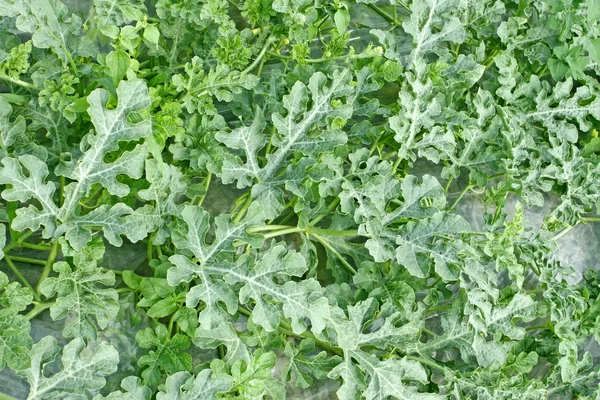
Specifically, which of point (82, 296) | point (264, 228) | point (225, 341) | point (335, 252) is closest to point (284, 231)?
point (264, 228)

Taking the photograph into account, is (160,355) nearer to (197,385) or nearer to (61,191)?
(197,385)

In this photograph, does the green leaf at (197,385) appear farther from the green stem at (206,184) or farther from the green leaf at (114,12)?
the green leaf at (114,12)

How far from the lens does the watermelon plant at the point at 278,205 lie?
181 cm

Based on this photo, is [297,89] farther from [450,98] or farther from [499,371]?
[499,371]

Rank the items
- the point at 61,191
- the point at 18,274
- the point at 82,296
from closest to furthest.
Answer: the point at 82,296 < the point at 18,274 < the point at 61,191

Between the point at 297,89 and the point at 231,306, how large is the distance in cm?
62

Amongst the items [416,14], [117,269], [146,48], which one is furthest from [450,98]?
[117,269]

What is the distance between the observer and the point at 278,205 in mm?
1990

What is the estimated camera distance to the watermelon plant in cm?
181

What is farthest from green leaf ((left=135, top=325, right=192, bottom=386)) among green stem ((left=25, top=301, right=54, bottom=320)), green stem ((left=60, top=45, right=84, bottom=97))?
green stem ((left=60, top=45, right=84, bottom=97))

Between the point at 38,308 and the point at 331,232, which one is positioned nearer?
the point at 38,308

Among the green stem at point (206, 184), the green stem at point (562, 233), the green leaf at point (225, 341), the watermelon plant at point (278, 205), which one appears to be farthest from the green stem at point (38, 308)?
the green stem at point (562, 233)

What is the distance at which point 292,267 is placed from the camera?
1848mm

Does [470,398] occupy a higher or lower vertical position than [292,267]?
lower
